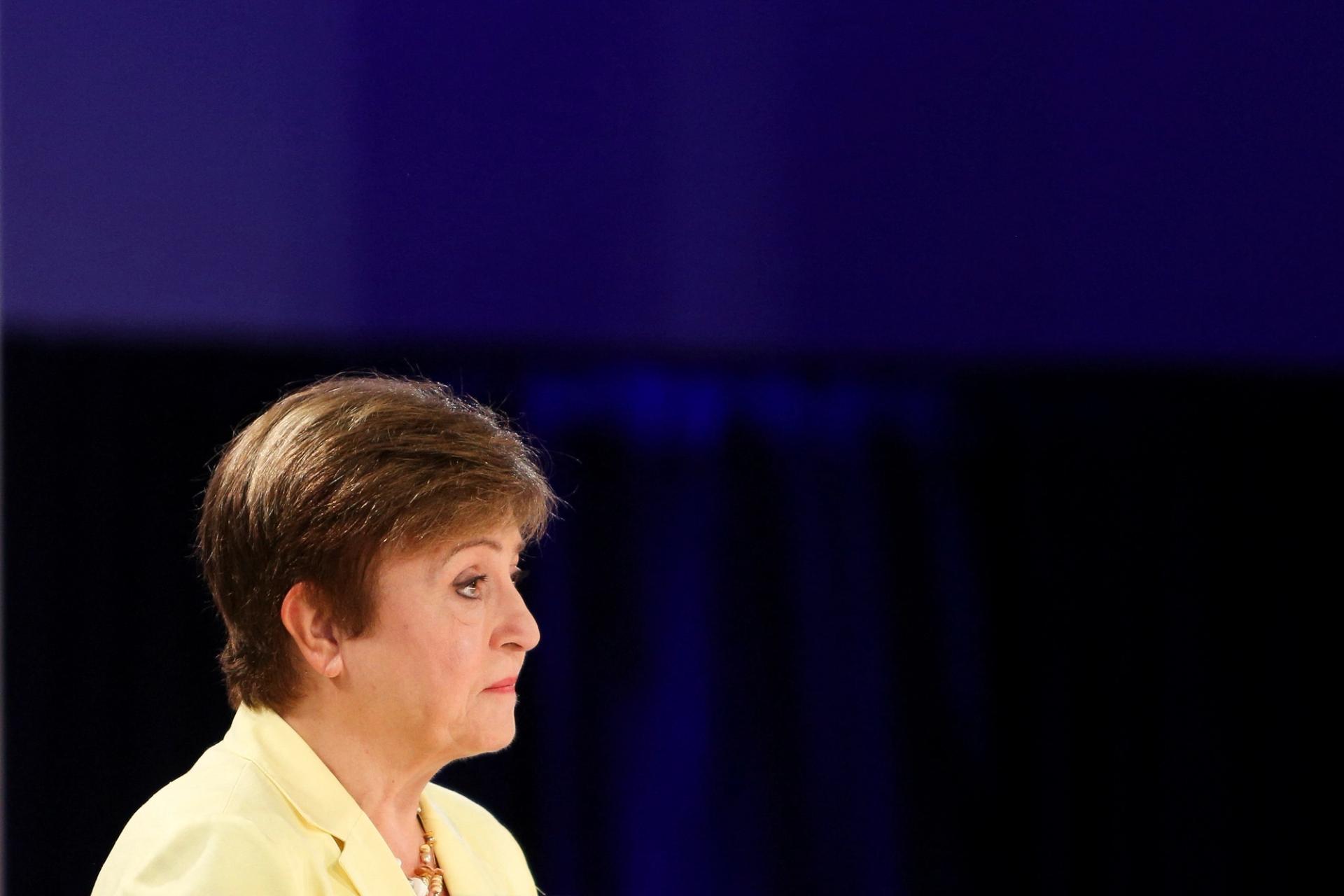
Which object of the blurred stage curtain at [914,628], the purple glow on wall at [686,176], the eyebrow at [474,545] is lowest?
the blurred stage curtain at [914,628]

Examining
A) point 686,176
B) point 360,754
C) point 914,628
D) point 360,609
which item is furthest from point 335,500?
point 914,628

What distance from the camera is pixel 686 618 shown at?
2885mm

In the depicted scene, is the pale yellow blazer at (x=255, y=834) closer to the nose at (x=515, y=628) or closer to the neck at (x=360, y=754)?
the neck at (x=360, y=754)

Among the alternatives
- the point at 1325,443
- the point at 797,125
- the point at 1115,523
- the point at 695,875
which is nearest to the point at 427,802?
the point at 695,875

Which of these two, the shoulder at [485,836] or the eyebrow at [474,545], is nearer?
the eyebrow at [474,545]

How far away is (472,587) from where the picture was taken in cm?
125

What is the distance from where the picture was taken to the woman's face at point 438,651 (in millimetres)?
1214

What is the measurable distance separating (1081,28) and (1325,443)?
982mm

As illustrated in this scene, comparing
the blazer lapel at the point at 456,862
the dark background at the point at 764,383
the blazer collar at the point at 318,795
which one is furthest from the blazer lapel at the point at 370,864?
the dark background at the point at 764,383

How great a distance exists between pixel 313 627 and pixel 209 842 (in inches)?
8.0

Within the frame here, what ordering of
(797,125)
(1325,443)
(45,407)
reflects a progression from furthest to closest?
(1325,443) < (797,125) < (45,407)

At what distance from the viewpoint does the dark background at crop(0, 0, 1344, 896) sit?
2.50 m

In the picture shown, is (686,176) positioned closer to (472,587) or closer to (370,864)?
(472,587)

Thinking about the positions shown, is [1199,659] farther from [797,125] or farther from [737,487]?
[797,125]
